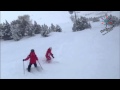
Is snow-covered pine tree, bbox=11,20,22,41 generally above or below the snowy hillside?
above

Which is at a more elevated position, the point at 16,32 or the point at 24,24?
the point at 24,24

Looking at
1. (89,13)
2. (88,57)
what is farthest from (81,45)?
(89,13)

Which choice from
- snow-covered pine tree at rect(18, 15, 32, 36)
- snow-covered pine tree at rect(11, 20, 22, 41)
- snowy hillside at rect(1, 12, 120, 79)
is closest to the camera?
snowy hillside at rect(1, 12, 120, 79)

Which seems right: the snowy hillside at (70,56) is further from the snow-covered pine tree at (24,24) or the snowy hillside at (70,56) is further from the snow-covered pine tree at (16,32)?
the snow-covered pine tree at (24,24)

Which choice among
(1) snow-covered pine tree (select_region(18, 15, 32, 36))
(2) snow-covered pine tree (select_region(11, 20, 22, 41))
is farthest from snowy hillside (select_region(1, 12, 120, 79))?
(1) snow-covered pine tree (select_region(18, 15, 32, 36))

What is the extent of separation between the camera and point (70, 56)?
12.7 meters

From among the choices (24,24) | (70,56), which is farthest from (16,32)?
(70,56)

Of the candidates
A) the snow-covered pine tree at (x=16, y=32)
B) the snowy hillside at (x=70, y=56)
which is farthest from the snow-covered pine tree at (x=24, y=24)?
the snowy hillside at (x=70, y=56)

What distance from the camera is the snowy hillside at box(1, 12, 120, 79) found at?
33.0 ft

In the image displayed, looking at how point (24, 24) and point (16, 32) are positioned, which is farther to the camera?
point (24, 24)

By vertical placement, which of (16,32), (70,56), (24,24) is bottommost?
(70,56)

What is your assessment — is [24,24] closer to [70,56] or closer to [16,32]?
[16,32]

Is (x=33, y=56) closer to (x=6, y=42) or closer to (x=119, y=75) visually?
(x=119, y=75)

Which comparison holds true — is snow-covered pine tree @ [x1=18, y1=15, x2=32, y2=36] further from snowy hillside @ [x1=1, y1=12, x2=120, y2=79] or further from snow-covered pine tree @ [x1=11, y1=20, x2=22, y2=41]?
snowy hillside @ [x1=1, y1=12, x2=120, y2=79]
